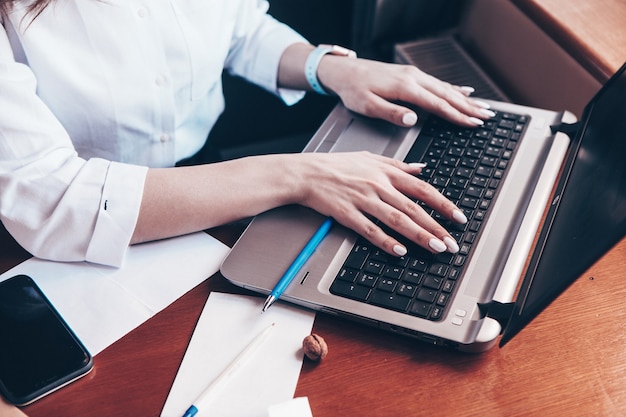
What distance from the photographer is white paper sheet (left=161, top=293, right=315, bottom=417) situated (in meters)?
0.56

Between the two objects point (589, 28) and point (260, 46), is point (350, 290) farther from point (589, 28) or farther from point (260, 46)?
point (589, 28)

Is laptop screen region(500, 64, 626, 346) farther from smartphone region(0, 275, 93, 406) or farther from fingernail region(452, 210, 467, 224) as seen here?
smartphone region(0, 275, 93, 406)

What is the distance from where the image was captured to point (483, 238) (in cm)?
66

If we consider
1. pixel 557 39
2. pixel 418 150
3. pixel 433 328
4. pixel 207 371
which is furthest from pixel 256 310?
pixel 557 39

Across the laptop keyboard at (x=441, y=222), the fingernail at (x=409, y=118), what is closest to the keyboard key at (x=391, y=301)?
the laptop keyboard at (x=441, y=222)

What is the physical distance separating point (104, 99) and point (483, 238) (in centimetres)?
55

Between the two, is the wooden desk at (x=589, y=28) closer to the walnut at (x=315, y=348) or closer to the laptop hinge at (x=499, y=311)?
the laptop hinge at (x=499, y=311)

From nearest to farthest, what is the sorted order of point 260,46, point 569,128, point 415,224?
point 415,224, point 569,128, point 260,46

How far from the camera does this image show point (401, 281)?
62cm

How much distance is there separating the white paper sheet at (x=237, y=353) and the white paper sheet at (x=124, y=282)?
55 mm

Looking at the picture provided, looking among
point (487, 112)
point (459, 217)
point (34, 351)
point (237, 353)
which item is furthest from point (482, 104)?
point (34, 351)

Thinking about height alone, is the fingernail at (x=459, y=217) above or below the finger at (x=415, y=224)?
above

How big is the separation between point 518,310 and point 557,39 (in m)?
0.64

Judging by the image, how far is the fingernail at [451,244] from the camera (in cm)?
64
